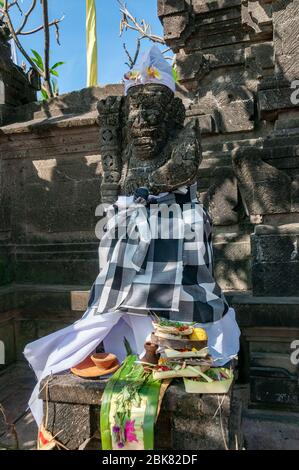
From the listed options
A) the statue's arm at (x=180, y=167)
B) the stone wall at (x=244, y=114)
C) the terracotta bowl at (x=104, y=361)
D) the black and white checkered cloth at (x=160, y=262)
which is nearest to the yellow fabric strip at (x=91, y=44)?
the stone wall at (x=244, y=114)

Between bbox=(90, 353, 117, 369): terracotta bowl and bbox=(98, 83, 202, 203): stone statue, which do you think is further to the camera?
bbox=(98, 83, 202, 203): stone statue

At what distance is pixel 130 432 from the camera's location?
229 cm

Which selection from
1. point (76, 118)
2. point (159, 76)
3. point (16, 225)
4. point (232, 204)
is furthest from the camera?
point (16, 225)

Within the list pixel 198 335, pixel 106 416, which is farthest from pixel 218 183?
pixel 106 416

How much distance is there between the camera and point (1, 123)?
5.48 meters

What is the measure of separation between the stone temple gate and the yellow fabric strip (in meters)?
4.39

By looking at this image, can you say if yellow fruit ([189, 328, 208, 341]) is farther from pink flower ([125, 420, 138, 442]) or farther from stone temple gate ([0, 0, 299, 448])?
stone temple gate ([0, 0, 299, 448])

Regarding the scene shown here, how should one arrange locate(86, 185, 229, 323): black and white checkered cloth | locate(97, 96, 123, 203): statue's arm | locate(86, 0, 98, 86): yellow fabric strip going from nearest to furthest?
locate(86, 185, 229, 323): black and white checkered cloth → locate(97, 96, 123, 203): statue's arm → locate(86, 0, 98, 86): yellow fabric strip

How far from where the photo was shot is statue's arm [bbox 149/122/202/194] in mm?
3113

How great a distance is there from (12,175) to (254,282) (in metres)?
3.68

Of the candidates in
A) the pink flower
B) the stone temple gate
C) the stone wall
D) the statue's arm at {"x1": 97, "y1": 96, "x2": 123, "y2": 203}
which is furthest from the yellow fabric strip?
the pink flower

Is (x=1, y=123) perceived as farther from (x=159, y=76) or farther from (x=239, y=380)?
(x=239, y=380)

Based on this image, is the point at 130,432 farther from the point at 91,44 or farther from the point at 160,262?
the point at 91,44
